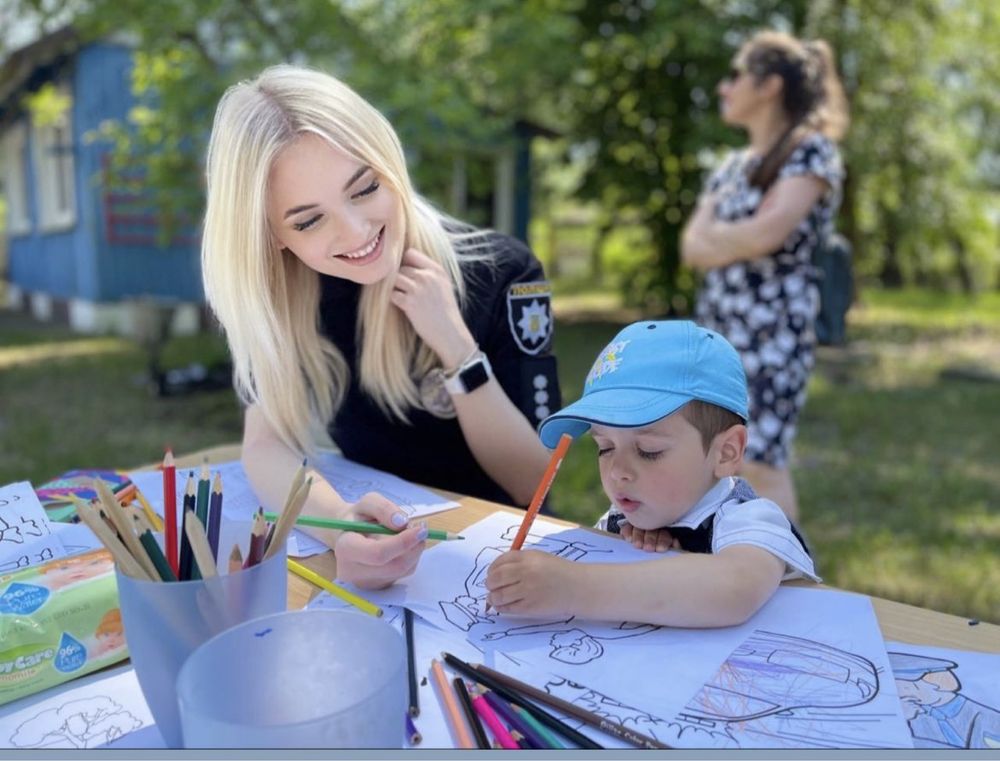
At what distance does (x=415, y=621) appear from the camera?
3.19ft

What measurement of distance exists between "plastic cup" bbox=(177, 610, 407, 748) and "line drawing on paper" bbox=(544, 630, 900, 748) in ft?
0.72

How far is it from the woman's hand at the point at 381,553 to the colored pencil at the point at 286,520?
229mm

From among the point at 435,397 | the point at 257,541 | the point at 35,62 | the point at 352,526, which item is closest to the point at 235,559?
the point at 257,541

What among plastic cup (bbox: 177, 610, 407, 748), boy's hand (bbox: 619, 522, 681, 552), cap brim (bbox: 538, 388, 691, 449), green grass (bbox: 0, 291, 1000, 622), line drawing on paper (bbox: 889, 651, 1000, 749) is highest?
cap brim (bbox: 538, 388, 691, 449)

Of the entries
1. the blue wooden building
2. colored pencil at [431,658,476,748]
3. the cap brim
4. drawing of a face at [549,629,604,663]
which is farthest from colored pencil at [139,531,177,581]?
the blue wooden building

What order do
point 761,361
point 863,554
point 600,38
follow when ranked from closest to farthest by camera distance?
1. point 761,361
2. point 863,554
3. point 600,38

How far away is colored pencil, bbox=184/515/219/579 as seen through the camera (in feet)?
2.32

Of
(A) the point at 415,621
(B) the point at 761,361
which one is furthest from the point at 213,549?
(B) the point at 761,361

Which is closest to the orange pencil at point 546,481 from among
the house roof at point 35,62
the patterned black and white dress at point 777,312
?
the patterned black and white dress at point 777,312

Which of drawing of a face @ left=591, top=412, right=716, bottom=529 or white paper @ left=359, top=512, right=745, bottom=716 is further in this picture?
drawing of a face @ left=591, top=412, right=716, bottom=529

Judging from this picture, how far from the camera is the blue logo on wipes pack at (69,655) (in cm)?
90

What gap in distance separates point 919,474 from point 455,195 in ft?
18.3

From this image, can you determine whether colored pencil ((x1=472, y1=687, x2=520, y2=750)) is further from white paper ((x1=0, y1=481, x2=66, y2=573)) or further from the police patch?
the police patch

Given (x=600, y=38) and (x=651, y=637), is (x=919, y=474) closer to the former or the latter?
(x=651, y=637)
